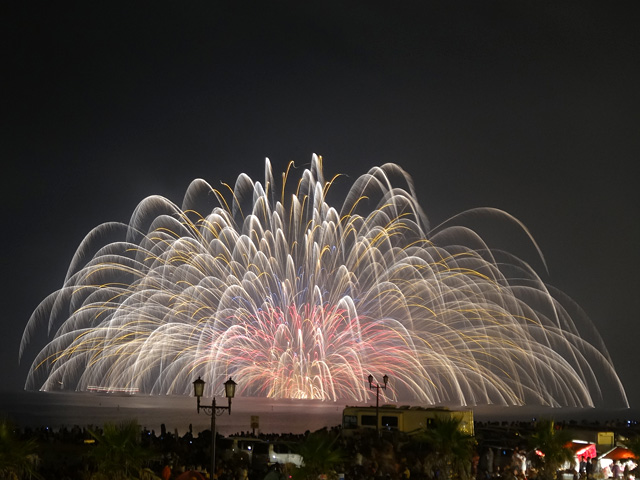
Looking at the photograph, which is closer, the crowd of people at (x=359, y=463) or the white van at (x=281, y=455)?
the crowd of people at (x=359, y=463)

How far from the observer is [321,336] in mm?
58875

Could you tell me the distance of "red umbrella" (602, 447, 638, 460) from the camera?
30000 mm

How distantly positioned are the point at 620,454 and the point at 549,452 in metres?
3.51

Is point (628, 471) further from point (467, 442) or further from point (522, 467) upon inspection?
point (467, 442)

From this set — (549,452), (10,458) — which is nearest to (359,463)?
(549,452)

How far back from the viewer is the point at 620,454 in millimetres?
30281

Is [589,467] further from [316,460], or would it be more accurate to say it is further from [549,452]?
[316,460]

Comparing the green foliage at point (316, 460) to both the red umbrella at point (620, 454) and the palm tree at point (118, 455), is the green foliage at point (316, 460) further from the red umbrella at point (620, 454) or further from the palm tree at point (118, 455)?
the red umbrella at point (620, 454)

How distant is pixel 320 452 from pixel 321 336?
3820cm

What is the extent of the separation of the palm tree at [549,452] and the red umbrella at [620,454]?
2188 millimetres

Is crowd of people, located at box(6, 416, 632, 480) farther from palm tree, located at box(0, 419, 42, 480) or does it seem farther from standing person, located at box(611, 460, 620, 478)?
palm tree, located at box(0, 419, 42, 480)

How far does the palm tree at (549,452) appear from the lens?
28453 millimetres

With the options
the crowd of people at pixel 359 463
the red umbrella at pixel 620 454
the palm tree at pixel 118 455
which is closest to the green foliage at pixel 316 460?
the crowd of people at pixel 359 463

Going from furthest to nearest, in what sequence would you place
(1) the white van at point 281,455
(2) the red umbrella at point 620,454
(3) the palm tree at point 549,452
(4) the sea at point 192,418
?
1. (4) the sea at point 192,418
2. (1) the white van at point 281,455
3. (2) the red umbrella at point 620,454
4. (3) the palm tree at point 549,452
